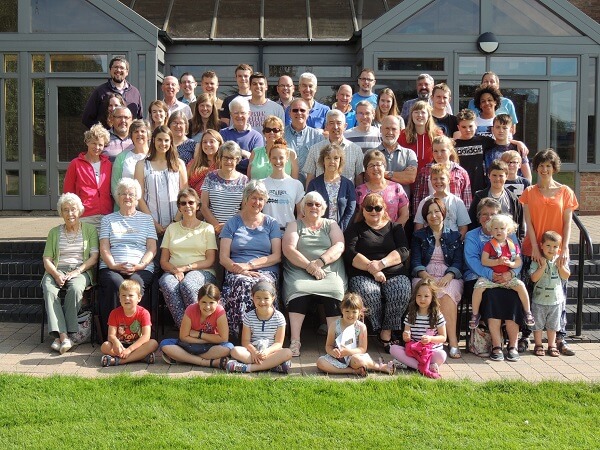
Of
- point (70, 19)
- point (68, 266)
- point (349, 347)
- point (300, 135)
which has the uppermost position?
point (70, 19)

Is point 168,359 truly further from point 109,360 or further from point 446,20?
point 446,20

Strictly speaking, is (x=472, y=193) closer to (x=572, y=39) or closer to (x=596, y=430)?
(x=596, y=430)

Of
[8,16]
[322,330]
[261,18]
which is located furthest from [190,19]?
[322,330]

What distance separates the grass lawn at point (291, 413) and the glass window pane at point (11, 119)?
27.0 ft

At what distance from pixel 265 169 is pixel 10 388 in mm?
3088

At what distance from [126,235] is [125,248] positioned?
12 centimetres

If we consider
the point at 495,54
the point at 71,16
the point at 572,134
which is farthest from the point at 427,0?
the point at 71,16

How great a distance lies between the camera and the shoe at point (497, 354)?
6.38 meters

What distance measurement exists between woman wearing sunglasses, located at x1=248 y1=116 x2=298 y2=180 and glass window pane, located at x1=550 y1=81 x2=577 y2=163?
24.2ft

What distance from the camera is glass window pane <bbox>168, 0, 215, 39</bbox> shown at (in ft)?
44.1

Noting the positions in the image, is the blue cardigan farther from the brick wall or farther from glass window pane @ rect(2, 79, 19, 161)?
the brick wall

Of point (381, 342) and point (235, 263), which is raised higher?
point (235, 263)

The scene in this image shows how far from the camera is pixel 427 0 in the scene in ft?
41.4

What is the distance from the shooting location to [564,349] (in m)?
6.55
